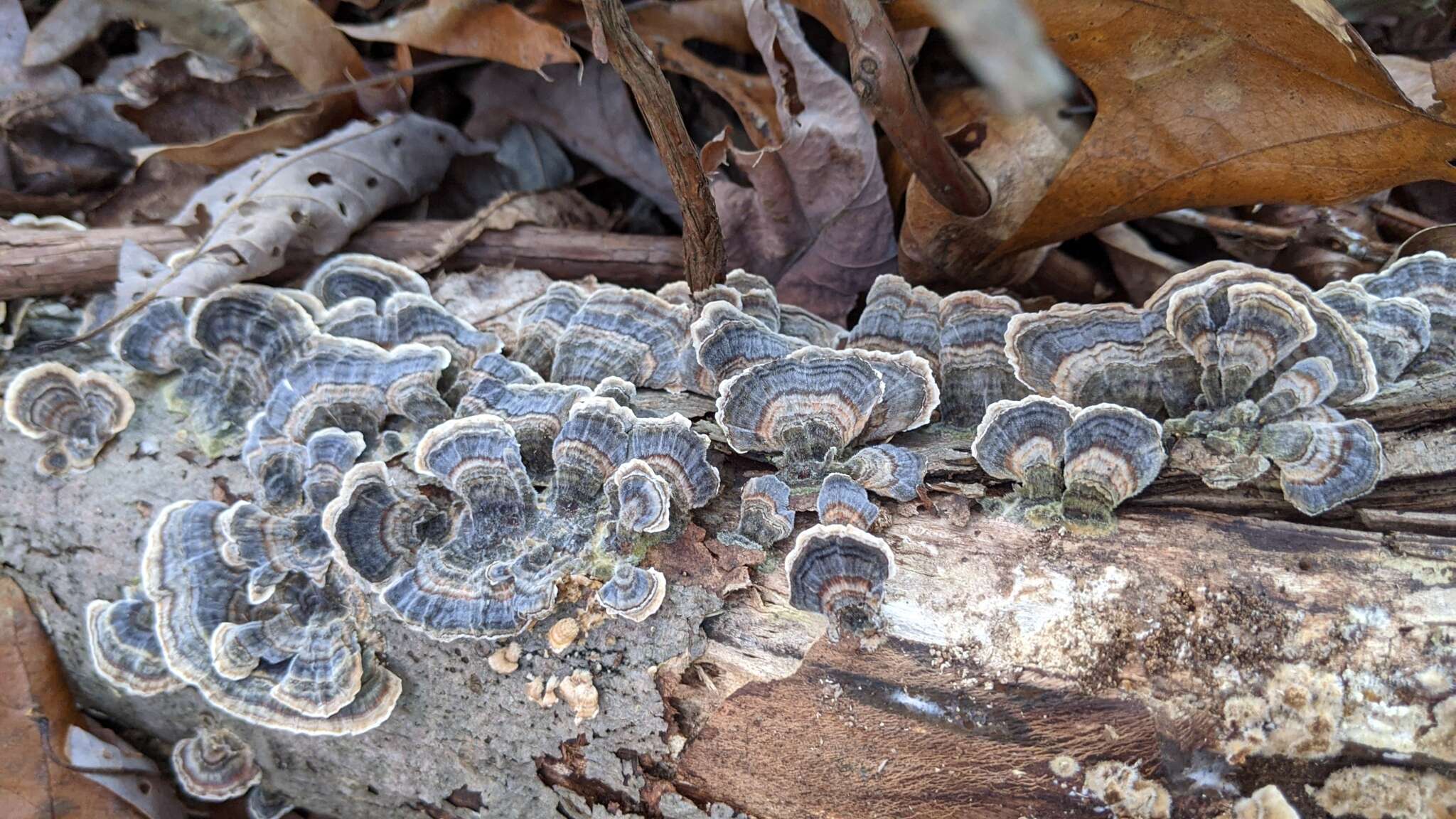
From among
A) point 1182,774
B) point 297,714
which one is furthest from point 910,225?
point 297,714

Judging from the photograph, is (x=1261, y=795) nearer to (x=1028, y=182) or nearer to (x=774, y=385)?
(x=774, y=385)

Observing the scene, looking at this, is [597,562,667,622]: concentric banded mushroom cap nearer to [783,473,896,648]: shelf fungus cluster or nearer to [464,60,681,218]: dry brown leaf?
[783,473,896,648]: shelf fungus cluster

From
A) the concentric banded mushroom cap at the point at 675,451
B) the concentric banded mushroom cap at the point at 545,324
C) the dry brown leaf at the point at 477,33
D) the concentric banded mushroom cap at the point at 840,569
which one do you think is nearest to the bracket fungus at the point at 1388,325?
the concentric banded mushroom cap at the point at 840,569

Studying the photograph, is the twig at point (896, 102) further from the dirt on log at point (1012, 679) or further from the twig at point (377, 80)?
the twig at point (377, 80)

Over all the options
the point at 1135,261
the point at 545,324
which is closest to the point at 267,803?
the point at 545,324

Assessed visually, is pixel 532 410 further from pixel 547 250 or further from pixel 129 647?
pixel 129 647

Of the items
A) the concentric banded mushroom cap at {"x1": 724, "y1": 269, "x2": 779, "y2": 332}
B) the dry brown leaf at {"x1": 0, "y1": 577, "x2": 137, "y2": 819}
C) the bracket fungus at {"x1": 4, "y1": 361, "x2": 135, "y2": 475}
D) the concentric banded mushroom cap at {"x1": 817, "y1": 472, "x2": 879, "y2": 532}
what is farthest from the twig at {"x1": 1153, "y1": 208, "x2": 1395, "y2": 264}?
the dry brown leaf at {"x1": 0, "y1": 577, "x2": 137, "y2": 819}
